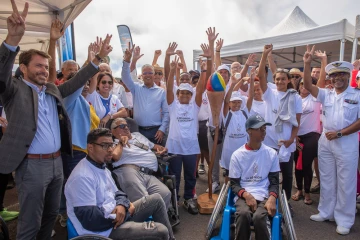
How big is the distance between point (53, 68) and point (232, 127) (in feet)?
7.93

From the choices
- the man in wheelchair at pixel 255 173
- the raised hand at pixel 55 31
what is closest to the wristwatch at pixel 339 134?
the man in wheelchair at pixel 255 173

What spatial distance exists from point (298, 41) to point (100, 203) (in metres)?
7.37

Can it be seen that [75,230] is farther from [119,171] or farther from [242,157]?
[242,157]

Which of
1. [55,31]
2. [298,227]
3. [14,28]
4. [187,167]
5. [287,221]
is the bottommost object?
[298,227]

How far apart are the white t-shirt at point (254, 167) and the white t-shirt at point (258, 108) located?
4.06 ft

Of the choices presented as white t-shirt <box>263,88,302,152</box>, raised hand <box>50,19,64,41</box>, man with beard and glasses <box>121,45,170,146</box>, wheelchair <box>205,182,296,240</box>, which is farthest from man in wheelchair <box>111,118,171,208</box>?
white t-shirt <box>263,88,302,152</box>

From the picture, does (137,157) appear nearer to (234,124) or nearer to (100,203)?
(100,203)

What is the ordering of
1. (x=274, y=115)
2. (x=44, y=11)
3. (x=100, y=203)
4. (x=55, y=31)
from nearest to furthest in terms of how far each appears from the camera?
(x=100, y=203) → (x=55, y=31) → (x=274, y=115) → (x=44, y=11)

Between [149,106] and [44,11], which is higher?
[44,11]

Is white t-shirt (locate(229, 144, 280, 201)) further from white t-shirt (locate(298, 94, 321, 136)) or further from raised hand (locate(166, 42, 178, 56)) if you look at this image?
raised hand (locate(166, 42, 178, 56))

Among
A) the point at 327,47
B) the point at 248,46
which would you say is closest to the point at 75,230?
the point at 248,46

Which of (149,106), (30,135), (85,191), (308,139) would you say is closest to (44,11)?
(149,106)

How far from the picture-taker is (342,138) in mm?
3299

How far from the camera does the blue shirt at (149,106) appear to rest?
4.10m
